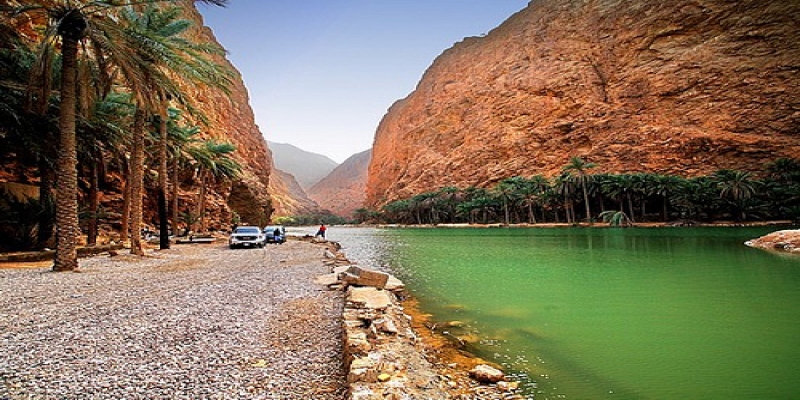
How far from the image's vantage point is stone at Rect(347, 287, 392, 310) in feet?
22.2

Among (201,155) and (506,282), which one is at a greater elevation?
(201,155)

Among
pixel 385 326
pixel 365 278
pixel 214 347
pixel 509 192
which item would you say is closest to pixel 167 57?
pixel 365 278

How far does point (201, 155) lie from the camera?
30344mm

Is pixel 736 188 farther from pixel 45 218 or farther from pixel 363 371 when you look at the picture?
pixel 45 218

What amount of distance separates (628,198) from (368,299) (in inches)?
2373

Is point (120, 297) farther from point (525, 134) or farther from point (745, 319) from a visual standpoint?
point (525, 134)

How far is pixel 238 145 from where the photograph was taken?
243 ft

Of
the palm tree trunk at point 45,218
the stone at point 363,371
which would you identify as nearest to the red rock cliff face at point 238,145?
the palm tree trunk at point 45,218


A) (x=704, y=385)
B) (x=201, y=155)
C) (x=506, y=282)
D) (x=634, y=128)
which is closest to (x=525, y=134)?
(x=634, y=128)

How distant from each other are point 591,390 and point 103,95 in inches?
735

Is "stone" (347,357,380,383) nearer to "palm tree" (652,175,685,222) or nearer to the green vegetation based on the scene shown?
the green vegetation

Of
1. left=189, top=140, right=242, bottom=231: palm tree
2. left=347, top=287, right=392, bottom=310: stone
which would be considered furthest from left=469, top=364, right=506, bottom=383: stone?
left=189, top=140, right=242, bottom=231: palm tree

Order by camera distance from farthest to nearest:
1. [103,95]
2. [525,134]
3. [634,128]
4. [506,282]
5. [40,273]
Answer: [525,134] < [634,128] < [103,95] < [506,282] < [40,273]

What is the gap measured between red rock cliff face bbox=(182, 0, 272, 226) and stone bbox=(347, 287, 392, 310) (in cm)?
1920
